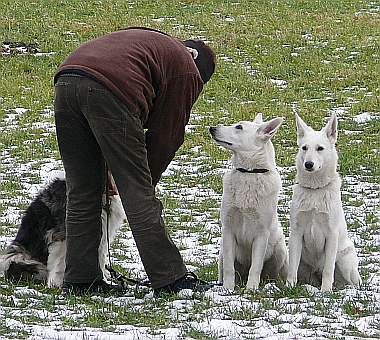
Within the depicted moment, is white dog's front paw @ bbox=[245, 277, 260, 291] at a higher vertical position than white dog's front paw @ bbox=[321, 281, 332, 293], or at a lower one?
lower

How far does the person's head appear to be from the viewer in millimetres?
5652

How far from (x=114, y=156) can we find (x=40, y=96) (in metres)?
9.30

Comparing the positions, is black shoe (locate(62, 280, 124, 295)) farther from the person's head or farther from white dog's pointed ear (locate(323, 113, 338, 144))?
white dog's pointed ear (locate(323, 113, 338, 144))

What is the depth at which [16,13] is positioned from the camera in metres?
19.7

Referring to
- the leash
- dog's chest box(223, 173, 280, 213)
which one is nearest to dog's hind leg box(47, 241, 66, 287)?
the leash

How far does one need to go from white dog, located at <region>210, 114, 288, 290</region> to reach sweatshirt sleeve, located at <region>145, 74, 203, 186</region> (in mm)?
777

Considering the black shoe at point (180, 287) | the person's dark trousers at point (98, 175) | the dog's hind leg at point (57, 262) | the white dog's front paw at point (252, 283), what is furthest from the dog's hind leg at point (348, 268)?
the dog's hind leg at point (57, 262)

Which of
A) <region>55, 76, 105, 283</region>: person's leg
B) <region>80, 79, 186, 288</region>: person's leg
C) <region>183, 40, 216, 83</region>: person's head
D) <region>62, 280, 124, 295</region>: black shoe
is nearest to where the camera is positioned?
<region>80, 79, 186, 288</region>: person's leg

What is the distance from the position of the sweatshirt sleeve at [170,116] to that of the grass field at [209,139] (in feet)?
3.36

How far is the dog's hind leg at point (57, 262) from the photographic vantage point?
5863 mm

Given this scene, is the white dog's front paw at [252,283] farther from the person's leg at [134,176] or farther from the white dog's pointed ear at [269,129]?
the white dog's pointed ear at [269,129]

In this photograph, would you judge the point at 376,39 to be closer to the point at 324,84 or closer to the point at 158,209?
the point at 324,84

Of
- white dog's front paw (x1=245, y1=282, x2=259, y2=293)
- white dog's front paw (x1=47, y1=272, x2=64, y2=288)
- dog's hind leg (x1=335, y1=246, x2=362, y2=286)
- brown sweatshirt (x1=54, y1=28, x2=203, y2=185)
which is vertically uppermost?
brown sweatshirt (x1=54, y1=28, x2=203, y2=185)

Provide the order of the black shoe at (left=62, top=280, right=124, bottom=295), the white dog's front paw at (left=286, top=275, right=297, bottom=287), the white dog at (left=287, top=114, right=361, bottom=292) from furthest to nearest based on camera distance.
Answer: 1. the white dog at (left=287, top=114, right=361, bottom=292)
2. the white dog's front paw at (left=286, top=275, right=297, bottom=287)
3. the black shoe at (left=62, top=280, right=124, bottom=295)
